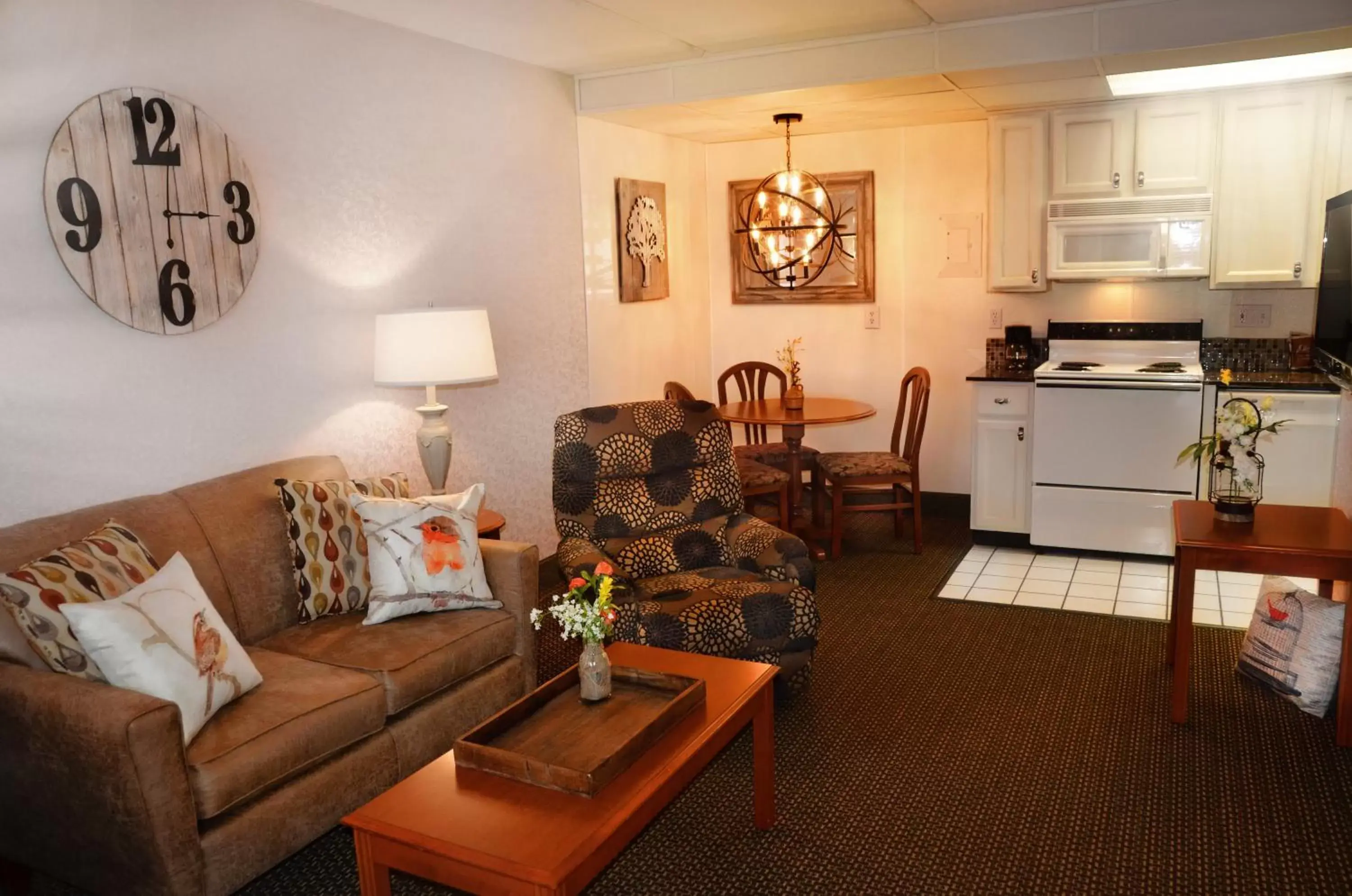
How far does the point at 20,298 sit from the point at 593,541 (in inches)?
76.6

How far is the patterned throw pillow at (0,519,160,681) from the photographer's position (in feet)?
7.85

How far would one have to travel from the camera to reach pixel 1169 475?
4.88 m

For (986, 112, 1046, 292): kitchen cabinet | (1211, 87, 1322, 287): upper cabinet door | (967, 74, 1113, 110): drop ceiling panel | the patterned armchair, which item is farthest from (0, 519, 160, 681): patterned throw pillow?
(1211, 87, 1322, 287): upper cabinet door

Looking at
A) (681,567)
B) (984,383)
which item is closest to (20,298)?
(681,567)

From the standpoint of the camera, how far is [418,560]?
3.23 m

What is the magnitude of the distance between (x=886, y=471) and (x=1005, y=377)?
77cm

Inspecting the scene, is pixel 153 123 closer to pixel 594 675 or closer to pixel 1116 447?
pixel 594 675

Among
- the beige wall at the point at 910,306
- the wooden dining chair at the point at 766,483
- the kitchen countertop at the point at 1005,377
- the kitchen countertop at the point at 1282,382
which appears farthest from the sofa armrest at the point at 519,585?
the beige wall at the point at 910,306

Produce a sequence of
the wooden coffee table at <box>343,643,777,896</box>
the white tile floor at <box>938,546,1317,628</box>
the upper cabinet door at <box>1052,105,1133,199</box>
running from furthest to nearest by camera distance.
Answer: the upper cabinet door at <box>1052,105,1133,199</box> < the white tile floor at <box>938,546,1317,628</box> < the wooden coffee table at <box>343,643,777,896</box>

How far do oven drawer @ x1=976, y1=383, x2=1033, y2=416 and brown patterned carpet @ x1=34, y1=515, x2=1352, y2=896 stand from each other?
147 centimetres

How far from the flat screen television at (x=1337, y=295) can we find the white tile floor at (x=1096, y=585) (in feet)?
2.91

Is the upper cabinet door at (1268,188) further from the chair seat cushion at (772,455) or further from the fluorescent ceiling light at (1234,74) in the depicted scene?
the chair seat cushion at (772,455)

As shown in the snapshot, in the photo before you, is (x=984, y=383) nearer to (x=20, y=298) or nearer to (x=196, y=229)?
(x=196, y=229)

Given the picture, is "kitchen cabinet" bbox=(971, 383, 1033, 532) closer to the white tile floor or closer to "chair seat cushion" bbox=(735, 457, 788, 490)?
the white tile floor
